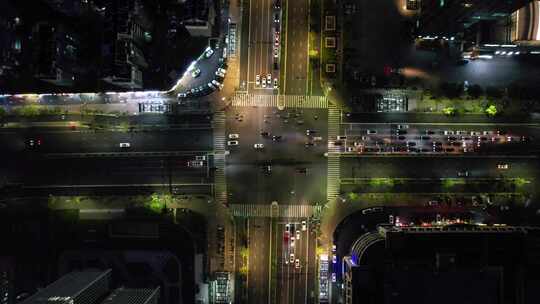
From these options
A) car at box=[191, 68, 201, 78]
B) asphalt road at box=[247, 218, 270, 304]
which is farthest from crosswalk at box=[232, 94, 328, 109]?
asphalt road at box=[247, 218, 270, 304]

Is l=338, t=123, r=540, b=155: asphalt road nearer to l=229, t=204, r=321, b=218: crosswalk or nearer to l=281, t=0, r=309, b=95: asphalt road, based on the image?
l=281, t=0, r=309, b=95: asphalt road

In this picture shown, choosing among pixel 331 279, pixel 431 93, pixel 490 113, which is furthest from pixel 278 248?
pixel 490 113

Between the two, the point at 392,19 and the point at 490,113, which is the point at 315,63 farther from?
the point at 490,113

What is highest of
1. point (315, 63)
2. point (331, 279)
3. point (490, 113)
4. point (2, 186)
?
point (315, 63)

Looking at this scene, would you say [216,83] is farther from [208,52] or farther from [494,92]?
[494,92]

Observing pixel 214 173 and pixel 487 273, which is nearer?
pixel 487 273

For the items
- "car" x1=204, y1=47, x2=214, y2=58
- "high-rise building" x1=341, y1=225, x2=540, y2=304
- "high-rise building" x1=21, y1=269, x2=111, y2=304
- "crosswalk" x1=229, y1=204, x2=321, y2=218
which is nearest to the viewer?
"high-rise building" x1=21, y1=269, x2=111, y2=304
